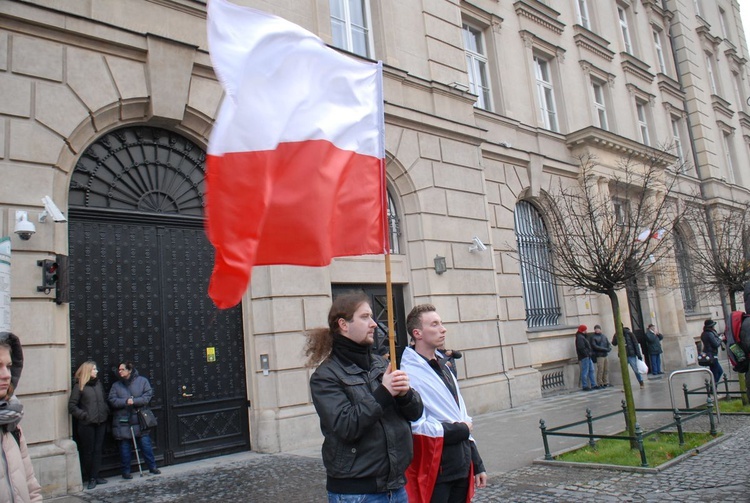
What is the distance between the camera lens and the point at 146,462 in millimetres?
9492

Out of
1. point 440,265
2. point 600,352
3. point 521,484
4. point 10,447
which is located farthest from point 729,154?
point 10,447

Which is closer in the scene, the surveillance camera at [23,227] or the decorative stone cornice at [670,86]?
the surveillance camera at [23,227]

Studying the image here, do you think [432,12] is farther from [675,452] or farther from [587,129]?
[675,452]

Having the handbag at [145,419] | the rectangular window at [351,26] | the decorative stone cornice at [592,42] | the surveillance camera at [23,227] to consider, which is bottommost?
the handbag at [145,419]

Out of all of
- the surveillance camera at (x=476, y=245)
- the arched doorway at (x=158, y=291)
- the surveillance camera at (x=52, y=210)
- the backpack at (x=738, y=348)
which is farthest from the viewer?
the surveillance camera at (x=476, y=245)

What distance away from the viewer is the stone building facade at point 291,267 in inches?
344

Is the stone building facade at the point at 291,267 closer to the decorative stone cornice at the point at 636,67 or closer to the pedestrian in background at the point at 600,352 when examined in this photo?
the decorative stone cornice at the point at 636,67

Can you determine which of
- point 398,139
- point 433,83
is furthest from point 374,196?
point 433,83

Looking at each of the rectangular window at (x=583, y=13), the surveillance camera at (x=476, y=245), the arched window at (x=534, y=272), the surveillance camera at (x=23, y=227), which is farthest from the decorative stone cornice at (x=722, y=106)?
the surveillance camera at (x=23, y=227)

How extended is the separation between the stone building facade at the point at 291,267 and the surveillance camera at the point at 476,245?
0.10 meters

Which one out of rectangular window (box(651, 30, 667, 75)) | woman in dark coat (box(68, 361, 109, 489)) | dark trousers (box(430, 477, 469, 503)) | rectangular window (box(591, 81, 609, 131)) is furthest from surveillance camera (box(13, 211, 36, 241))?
rectangular window (box(651, 30, 667, 75))

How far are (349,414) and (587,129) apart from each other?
1848cm

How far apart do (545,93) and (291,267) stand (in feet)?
42.4

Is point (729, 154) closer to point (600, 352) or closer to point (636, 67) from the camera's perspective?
point (636, 67)
